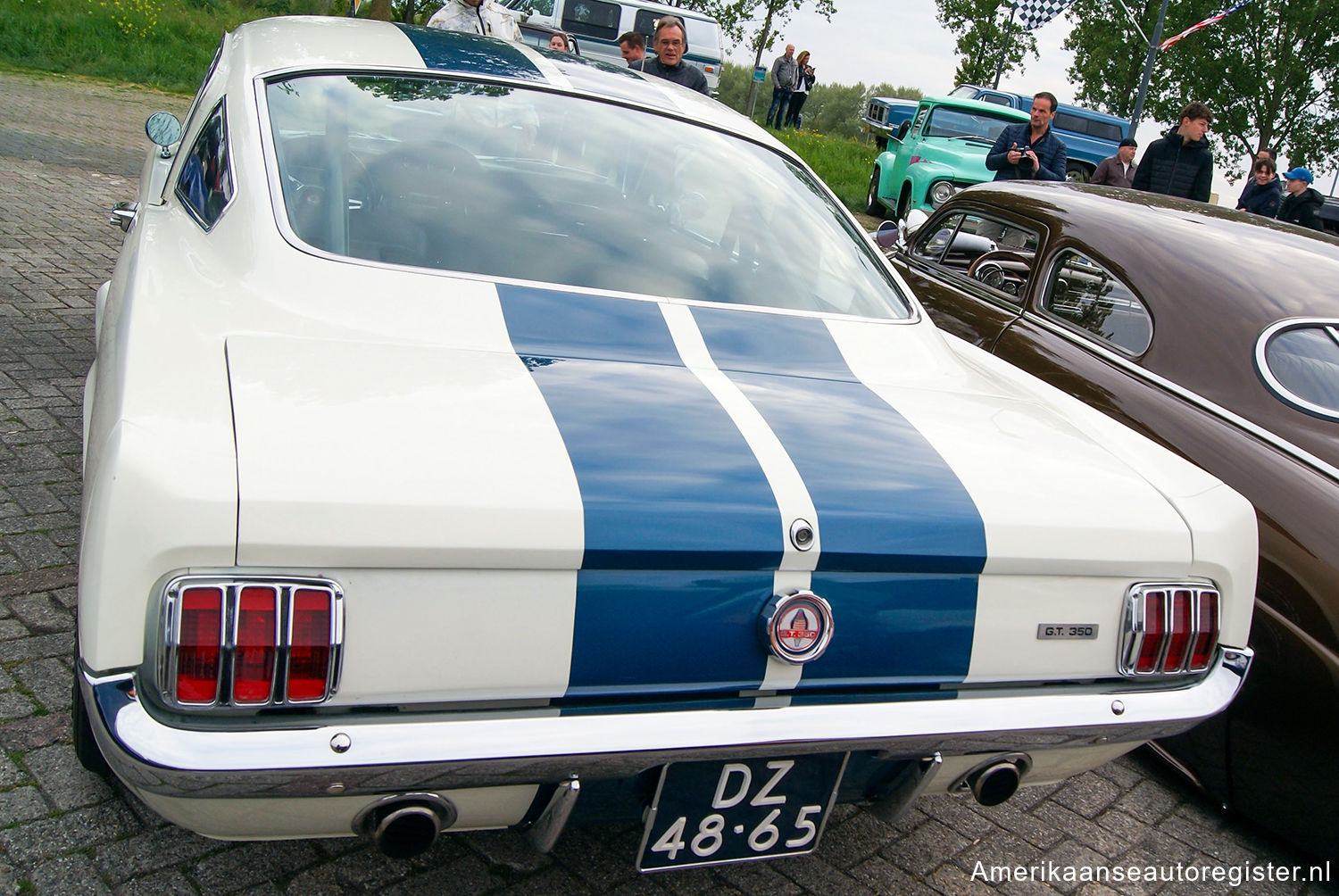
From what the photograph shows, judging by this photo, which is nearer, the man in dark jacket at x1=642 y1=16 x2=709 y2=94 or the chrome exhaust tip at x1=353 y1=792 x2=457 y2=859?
the chrome exhaust tip at x1=353 y1=792 x2=457 y2=859

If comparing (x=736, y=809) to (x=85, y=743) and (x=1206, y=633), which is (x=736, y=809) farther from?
(x=85, y=743)

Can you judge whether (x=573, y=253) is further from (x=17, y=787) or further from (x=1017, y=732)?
(x=17, y=787)

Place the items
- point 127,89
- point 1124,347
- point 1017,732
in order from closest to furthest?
point 1017,732, point 1124,347, point 127,89

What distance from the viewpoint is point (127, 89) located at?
15.4 m

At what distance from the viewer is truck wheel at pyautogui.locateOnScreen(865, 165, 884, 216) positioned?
1355 centimetres

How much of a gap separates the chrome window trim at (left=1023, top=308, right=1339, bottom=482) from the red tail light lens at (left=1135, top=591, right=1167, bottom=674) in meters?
1.03

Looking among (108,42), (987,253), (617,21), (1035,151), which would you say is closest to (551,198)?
(987,253)

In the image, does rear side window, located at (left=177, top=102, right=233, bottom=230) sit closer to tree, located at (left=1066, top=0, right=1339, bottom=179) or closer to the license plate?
the license plate

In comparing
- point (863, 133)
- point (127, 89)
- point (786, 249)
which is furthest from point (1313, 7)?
point (786, 249)

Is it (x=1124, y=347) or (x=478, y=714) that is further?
(x=1124, y=347)

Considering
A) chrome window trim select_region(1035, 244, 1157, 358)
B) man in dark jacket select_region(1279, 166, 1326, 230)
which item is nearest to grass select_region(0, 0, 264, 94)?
man in dark jacket select_region(1279, 166, 1326, 230)

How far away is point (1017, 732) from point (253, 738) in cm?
123

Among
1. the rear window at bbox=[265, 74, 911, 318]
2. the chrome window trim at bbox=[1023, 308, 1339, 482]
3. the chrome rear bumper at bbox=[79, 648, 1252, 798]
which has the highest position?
the rear window at bbox=[265, 74, 911, 318]

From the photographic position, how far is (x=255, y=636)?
1517 millimetres
